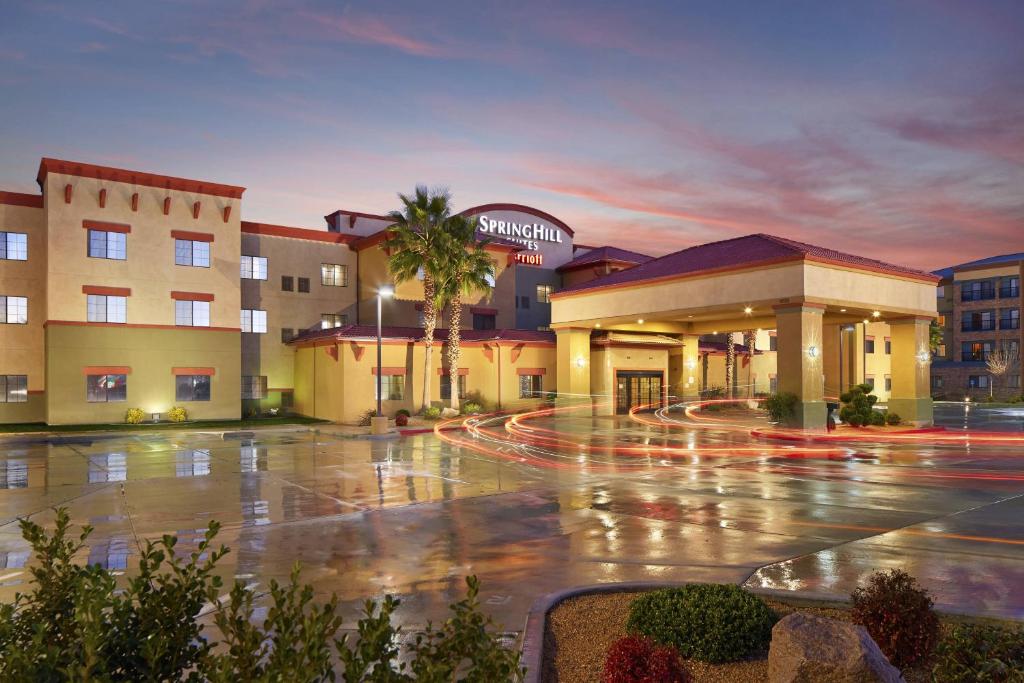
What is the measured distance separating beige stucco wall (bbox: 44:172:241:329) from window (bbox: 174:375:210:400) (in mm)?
3194

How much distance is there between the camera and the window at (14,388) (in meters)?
39.3

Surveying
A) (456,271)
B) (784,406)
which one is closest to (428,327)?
(456,271)

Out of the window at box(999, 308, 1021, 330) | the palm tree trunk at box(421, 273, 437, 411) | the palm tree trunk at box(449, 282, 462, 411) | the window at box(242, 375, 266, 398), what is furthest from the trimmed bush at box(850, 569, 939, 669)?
the window at box(999, 308, 1021, 330)

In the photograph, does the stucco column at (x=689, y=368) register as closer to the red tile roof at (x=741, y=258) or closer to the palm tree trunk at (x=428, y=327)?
the red tile roof at (x=741, y=258)

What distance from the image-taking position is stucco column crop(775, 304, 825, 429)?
3198cm

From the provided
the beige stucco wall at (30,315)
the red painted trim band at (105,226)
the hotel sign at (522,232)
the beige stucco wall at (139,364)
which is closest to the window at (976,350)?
the hotel sign at (522,232)

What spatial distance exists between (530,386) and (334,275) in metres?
14.9

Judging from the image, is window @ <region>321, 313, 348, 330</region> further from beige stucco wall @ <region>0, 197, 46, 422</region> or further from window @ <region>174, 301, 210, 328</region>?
beige stucco wall @ <region>0, 197, 46, 422</region>

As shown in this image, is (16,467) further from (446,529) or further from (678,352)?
(678,352)

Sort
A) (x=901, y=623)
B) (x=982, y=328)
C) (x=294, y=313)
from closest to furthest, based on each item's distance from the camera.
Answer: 1. (x=901, y=623)
2. (x=294, y=313)
3. (x=982, y=328)

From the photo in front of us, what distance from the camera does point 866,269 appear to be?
3462cm

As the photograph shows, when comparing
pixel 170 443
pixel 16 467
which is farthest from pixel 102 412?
pixel 16 467

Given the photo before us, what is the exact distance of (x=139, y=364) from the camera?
39.9 meters

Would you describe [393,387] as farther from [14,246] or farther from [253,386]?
[14,246]
